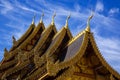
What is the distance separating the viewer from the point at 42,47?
15.5m

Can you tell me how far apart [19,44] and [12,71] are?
515 cm

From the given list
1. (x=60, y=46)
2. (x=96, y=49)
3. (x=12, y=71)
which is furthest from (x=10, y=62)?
(x=96, y=49)

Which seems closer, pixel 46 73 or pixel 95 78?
Answer: pixel 46 73

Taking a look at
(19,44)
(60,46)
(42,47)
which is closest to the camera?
(60,46)

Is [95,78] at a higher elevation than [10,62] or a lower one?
lower

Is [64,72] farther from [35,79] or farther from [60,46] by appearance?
[60,46]

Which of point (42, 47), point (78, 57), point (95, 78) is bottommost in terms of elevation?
Result: point (95, 78)

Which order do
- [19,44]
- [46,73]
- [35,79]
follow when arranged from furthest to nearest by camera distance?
[19,44] → [35,79] → [46,73]

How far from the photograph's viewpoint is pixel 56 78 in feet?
37.3

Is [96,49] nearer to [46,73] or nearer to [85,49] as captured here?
[85,49]

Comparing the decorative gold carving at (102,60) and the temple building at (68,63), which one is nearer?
the temple building at (68,63)

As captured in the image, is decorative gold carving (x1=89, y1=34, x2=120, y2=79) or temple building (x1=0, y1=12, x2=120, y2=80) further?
decorative gold carving (x1=89, y1=34, x2=120, y2=79)

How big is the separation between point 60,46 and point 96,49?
7.87ft

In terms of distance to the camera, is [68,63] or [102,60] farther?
[102,60]
